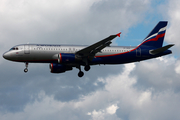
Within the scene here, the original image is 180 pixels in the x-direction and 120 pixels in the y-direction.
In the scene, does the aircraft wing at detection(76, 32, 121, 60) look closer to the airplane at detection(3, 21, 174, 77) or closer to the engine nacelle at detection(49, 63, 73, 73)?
the airplane at detection(3, 21, 174, 77)

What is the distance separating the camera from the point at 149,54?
172 ft

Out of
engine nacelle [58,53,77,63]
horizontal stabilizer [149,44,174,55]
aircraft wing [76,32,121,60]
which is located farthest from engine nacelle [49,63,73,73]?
horizontal stabilizer [149,44,174,55]

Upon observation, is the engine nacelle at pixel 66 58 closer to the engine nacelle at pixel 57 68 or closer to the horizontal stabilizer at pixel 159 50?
the engine nacelle at pixel 57 68

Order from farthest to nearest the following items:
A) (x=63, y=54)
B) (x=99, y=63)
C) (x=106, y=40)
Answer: (x=99, y=63) < (x=63, y=54) < (x=106, y=40)

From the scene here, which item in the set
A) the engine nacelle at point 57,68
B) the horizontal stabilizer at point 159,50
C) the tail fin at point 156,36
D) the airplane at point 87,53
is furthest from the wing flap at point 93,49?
the tail fin at point 156,36

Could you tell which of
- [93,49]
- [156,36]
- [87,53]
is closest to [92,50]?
[93,49]

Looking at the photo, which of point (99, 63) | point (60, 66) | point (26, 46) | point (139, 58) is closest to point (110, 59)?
point (99, 63)

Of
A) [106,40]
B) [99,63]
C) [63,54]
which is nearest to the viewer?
[106,40]

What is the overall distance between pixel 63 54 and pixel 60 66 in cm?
455

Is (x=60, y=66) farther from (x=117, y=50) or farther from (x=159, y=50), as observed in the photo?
(x=159, y=50)

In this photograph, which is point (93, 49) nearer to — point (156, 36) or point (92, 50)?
point (92, 50)

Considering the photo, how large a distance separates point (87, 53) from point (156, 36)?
15.1 metres

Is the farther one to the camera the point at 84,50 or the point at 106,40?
the point at 84,50

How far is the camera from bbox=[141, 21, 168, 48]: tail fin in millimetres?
54469
